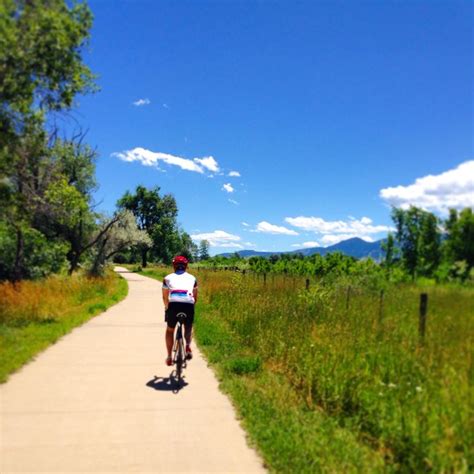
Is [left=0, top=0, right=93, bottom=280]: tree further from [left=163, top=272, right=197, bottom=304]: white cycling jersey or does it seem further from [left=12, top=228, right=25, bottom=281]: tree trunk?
[left=163, top=272, right=197, bottom=304]: white cycling jersey

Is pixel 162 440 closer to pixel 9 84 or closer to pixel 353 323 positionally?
pixel 353 323

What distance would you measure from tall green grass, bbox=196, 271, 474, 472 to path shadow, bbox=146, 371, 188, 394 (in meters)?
0.73

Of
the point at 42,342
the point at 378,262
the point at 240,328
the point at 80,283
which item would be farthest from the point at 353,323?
the point at 80,283

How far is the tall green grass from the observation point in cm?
417

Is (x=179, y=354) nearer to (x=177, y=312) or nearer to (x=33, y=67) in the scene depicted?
(x=177, y=312)

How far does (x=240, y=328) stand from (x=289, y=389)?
4.31m

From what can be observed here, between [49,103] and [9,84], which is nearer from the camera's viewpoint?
[9,84]

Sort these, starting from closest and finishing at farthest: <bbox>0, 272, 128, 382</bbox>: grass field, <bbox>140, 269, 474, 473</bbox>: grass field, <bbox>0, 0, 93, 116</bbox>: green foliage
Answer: <bbox>140, 269, 474, 473</bbox>: grass field
<bbox>0, 272, 128, 382</bbox>: grass field
<bbox>0, 0, 93, 116</bbox>: green foliage

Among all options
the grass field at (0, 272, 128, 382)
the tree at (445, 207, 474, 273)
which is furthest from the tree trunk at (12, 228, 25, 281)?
the tree at (445, 207, 474, 273)

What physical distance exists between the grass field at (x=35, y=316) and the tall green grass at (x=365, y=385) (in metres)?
3.79

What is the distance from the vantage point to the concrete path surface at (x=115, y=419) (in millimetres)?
4258

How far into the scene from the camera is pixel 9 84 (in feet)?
34.3

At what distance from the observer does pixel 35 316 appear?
38.9ft

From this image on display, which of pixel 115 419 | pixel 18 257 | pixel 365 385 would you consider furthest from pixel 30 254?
pixel 365 385
